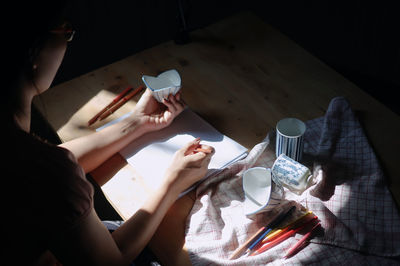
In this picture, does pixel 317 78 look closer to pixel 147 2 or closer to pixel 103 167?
pixel 103 167

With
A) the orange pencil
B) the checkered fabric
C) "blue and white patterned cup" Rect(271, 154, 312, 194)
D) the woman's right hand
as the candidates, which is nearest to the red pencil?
the orange pencil

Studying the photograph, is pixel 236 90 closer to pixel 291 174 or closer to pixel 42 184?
pixel 291 174

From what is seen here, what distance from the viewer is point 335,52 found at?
248cm

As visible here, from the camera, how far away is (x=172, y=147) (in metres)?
1.16

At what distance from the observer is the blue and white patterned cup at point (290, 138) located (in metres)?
1.02

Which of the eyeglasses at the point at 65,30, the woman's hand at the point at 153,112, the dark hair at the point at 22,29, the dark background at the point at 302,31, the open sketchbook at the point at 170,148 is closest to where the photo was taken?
the dark hair at the point at 22,29

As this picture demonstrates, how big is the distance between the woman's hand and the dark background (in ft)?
3.55

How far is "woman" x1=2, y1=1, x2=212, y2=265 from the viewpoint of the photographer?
28.8 inches

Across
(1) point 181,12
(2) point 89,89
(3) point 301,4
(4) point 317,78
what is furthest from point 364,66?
(2) point 89,89

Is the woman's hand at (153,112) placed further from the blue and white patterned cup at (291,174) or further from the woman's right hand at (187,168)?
the blue and white patterned cup at (291,174)

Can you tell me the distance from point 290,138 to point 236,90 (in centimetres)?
36

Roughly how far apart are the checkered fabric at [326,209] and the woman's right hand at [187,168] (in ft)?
0.12

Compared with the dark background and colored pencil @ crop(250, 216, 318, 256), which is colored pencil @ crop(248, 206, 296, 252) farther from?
the dark background

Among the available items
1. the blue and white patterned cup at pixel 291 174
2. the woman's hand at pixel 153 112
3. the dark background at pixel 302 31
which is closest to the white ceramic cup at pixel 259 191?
the blue and white patterned cup at pixel 291 174
